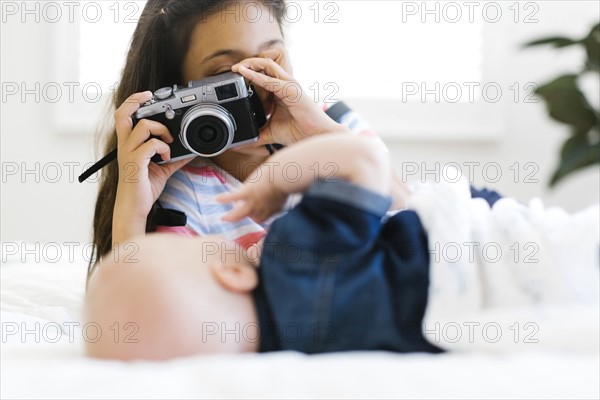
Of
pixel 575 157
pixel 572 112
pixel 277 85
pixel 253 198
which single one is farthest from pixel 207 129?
pixel 572 112

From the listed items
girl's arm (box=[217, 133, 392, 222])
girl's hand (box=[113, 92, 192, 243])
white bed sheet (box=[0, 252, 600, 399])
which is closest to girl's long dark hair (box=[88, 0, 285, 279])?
girl's hand (box=[113, 92, 192, 243])

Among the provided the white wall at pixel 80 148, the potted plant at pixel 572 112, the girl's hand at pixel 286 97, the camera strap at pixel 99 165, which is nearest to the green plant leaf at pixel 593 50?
the potted plant at pixel 572 112

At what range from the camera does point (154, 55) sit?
1.24 m

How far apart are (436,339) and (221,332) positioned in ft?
0.59

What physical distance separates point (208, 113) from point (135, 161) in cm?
12

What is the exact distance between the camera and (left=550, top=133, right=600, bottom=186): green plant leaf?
5.59 feet

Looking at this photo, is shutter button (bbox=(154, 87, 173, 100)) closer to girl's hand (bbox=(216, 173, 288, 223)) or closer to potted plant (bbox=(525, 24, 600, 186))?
girl's hand (bbox=(216, 173, 288, 223))

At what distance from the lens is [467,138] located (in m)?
2.42

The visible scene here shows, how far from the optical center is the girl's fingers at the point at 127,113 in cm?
108

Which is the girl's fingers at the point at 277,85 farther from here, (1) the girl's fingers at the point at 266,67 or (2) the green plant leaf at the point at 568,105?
(2) the green plant leaf at the point at 568,105

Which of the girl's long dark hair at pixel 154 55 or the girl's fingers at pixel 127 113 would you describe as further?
the girl's long dark hair at pixel 154 55

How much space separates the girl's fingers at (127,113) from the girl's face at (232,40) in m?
0.13

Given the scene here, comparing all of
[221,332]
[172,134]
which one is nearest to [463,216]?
[221,332]

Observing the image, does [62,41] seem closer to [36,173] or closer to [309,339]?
[36,173]
